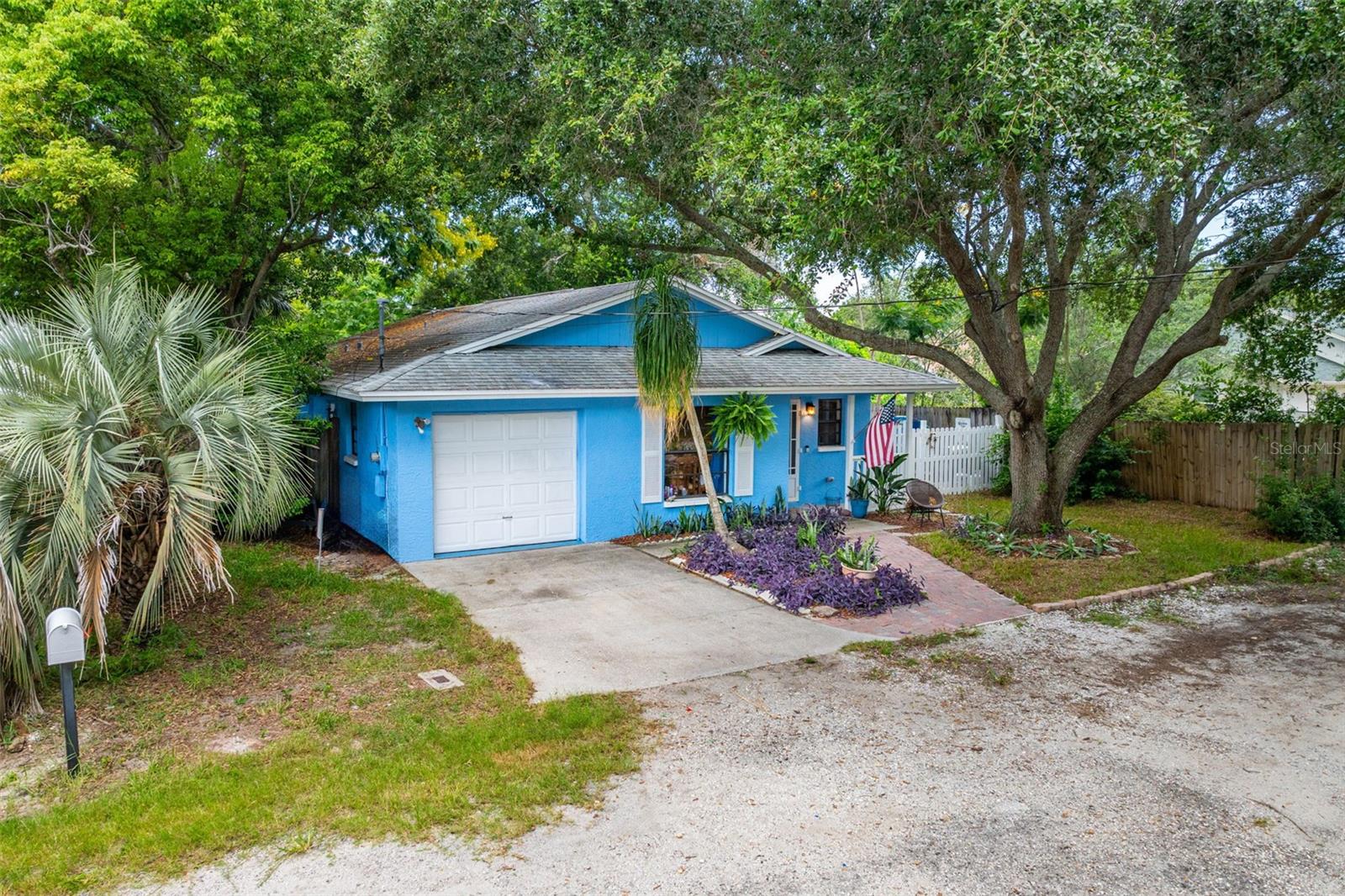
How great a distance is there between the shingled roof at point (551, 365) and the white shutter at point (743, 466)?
3.35 ft

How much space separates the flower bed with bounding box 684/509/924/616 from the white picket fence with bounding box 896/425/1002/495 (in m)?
4.82

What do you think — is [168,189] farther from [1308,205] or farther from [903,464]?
[1308,205]

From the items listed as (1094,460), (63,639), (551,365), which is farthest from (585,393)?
(1094,460)

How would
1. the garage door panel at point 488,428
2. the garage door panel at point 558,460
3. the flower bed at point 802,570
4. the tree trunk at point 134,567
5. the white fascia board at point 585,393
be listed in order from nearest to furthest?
the tree trunk at point 134,567 → the flower bed at point 802,570 → the white fascia board at point 585,393 → the garage door panel at point 488,428 → the garage door panel at point 558,460

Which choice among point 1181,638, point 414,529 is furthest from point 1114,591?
point 414,529

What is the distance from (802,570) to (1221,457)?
9.99 meters

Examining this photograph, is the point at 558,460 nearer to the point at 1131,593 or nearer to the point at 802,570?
the point at 802,570

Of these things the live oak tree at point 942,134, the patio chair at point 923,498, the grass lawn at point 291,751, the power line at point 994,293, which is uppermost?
the live oak tree at point 942,134

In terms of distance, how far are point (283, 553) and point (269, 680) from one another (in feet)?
17.0

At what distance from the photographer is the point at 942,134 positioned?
7.48 metres

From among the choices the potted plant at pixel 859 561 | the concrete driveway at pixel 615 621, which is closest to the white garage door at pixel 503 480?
the concrete driveway at pixel 615 621

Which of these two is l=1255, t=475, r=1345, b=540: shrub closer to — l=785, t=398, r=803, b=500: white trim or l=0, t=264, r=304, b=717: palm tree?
l=785, t=398, r=803, b=500: white trim

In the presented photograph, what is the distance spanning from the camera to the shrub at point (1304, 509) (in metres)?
12.2

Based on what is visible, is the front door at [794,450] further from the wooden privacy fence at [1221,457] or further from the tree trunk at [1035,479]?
the wooden privacy fence at [1221,457]
